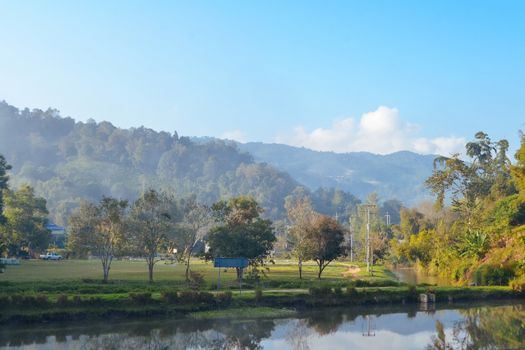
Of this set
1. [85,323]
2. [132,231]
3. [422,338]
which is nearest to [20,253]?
[132,231]

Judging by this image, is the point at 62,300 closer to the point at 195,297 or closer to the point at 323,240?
the point at 195,297

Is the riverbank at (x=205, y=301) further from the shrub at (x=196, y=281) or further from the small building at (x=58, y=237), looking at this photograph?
the small building at (x=58, y=237)

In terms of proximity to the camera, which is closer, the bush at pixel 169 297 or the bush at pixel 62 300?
the bush at pixel 62 300

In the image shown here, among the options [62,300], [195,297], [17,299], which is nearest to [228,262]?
[195,297]

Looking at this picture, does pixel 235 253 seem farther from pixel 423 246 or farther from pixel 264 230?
pixel 423 246

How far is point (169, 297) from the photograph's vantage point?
33.7 m

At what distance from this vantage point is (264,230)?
49750 millimetres

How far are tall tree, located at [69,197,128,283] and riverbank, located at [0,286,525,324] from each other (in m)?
11.5

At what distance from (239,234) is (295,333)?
20030 mm

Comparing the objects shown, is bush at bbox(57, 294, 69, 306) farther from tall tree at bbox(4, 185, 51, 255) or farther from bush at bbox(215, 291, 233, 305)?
tall tree at bbox(4, 185, 51, 255)

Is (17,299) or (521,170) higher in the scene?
(521,170)

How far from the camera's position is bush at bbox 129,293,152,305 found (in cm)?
3278

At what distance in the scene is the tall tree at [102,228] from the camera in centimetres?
4516

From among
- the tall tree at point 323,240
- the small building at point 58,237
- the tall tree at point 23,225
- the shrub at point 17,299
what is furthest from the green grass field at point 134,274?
the small building at point 58,237
